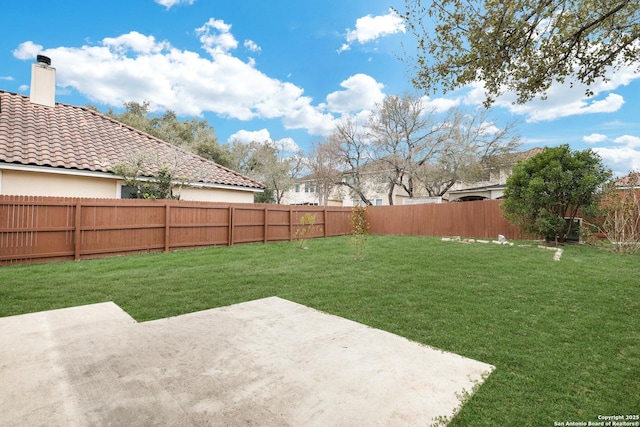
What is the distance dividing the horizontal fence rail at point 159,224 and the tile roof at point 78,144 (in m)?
1.90

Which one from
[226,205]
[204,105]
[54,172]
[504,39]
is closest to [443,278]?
[504,39]

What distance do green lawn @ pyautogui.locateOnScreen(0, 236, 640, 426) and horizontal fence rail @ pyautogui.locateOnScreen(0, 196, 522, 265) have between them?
2.69 feet

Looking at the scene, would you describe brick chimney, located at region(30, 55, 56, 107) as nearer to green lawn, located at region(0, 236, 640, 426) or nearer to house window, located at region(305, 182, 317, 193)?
green lawn, located at region(0, 236, 640, 426)

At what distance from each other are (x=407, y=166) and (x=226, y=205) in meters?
14.8

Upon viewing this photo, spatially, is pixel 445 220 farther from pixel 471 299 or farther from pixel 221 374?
pixel 221 374

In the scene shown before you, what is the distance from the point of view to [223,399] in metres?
1.99

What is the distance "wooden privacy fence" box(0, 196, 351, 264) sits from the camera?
7.30m

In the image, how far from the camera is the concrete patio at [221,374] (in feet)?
6.03

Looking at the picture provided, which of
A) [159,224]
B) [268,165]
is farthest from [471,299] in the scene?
[268,165]

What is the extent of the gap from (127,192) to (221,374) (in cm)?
1028

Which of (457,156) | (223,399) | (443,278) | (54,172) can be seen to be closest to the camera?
(223,399)

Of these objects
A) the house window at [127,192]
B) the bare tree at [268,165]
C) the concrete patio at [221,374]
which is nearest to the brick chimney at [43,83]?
the house window at [127,192]

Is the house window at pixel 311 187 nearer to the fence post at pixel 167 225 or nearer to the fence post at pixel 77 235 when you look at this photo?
the fence post at pixel 167 225

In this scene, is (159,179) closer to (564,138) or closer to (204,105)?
(564,138)
